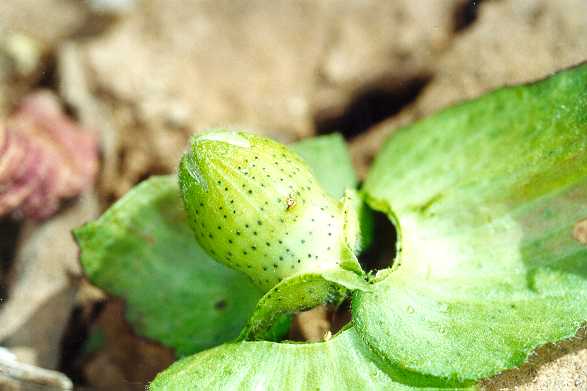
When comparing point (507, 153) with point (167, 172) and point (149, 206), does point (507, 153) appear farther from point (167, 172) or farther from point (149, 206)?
point (167, 172)

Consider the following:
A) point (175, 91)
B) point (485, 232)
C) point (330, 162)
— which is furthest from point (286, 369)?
point (175, 91)

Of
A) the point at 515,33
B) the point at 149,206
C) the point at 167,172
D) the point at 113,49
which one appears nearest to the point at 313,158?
the point at 149,206

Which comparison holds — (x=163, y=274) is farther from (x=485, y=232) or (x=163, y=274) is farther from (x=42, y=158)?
(x=485, y=232)

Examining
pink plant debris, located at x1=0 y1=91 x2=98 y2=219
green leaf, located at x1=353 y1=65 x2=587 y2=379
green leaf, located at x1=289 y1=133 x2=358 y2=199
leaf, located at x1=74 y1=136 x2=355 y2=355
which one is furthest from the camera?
pink plant debris, located at x1=0 y1=91 x2=98 y2=219

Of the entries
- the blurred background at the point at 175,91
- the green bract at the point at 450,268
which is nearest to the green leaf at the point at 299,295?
the green bract at the point at 450,268

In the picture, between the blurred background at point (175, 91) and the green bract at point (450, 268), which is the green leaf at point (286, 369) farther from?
the blurred background at point (175, 91)

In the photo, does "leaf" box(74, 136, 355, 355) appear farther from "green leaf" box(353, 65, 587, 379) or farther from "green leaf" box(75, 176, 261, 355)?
"green leaf" box(353, 65, 587, 379)

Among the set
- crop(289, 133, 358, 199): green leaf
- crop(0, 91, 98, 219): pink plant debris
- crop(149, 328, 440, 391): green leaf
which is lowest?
crop(149, 328, 440, 391): green leaf

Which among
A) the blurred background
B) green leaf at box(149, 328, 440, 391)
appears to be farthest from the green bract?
the blurred background
